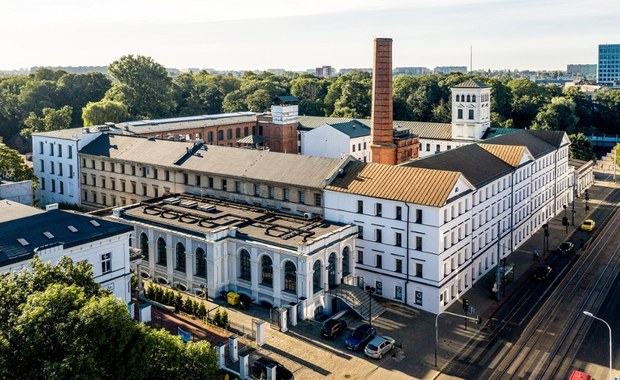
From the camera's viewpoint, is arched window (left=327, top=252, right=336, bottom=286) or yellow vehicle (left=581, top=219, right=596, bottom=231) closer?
arched window (left=327, top=252, right=336, bottom=286)

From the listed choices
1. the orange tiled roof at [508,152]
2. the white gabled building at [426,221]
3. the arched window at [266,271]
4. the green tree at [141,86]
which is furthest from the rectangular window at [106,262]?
the green tree at [141,86]

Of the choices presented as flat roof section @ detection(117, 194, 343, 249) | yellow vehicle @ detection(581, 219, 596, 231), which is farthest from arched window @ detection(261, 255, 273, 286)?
yellow vehicle @ detection(581, 219, 596, 231)

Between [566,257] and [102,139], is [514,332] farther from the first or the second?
[102,139]

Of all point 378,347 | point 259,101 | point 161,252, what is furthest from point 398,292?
point 259,101

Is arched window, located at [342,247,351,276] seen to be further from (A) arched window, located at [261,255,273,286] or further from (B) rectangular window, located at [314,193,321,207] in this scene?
(A) arched window, located at [261,255,273,286]

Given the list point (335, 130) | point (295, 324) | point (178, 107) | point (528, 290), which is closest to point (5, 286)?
point (295, 324)

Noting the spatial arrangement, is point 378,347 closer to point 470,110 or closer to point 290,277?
point 290,277

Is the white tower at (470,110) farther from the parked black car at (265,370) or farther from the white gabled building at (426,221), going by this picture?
the parked black car at (265,370)

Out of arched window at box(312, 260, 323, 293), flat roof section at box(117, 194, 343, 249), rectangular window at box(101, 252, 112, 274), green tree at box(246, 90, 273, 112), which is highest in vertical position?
green tree at box(246, 90, 273, 112)
